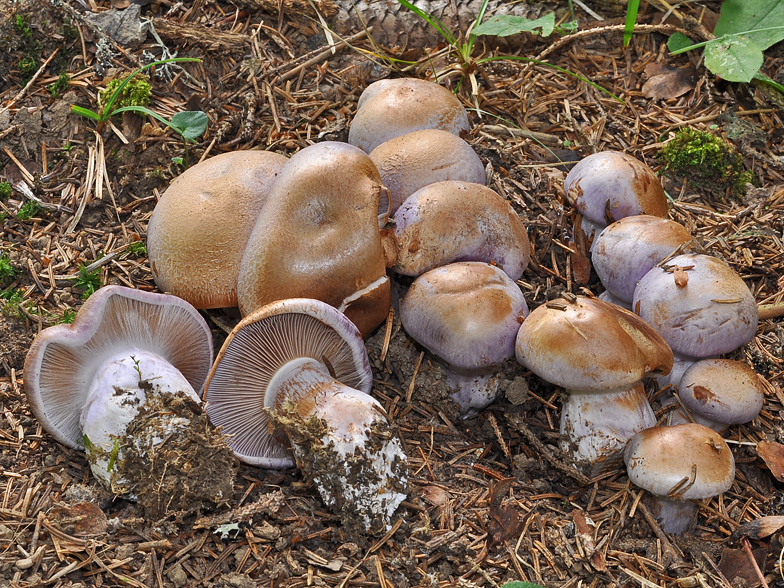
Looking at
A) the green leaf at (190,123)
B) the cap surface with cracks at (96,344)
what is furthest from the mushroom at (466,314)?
the green leaf at (190,123)

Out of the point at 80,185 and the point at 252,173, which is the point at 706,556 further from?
the point at 80,185

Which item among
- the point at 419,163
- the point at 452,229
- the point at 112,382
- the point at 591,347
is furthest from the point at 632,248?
the point at 112,382

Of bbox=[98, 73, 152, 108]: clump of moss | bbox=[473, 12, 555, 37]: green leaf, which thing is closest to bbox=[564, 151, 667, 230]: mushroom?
bbox=[473, 12, 555, 37]: green leaf

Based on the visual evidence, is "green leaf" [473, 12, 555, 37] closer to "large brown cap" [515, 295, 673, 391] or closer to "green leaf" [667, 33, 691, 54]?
"green leaf" [667, 33, 691, 54]

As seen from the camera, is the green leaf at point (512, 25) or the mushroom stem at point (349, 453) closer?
the mushroom stem at point (349, 453)

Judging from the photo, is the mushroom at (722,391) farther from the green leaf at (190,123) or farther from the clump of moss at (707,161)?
the green leaf at (190,123)

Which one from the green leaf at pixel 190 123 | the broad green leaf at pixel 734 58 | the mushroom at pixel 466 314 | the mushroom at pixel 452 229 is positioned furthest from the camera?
the broad green leaf at pixel 734 58

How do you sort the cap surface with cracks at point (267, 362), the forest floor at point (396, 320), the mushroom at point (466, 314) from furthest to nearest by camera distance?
the mushroom at point (466, 314) < the cap surface with cracks at point (267, 362) < the forest floor at point (396, 320)
